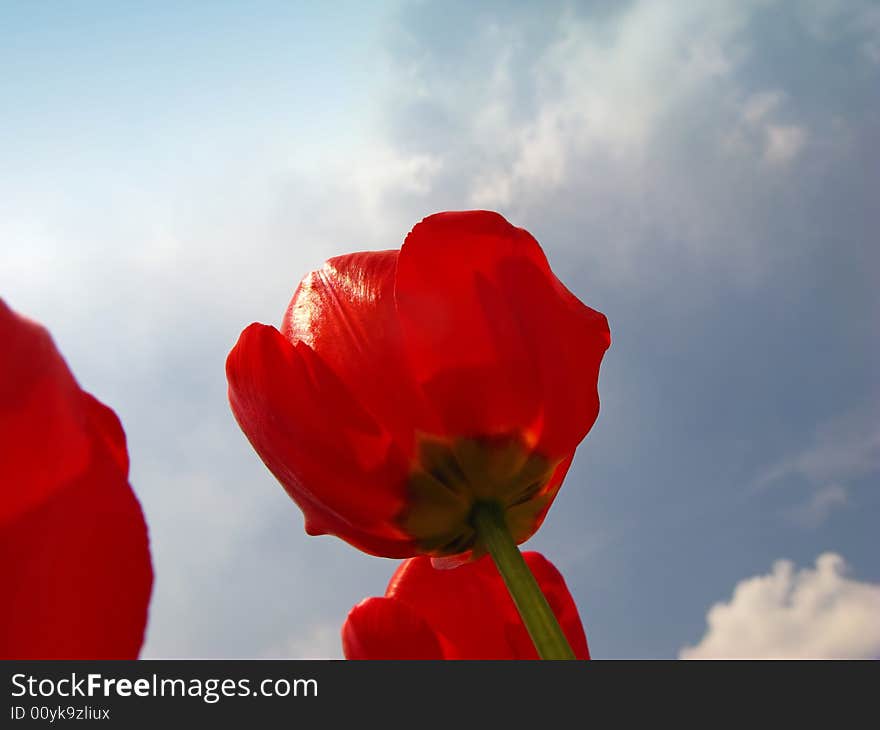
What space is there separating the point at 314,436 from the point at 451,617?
0.21m

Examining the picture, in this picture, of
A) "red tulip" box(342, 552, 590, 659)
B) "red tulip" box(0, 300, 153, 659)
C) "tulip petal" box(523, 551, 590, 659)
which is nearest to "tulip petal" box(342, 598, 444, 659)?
"red tulip" box(342, 552, 590, 659)

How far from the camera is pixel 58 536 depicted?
1.02ft

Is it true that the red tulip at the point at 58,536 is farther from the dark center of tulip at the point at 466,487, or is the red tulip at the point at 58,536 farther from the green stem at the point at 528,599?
the dark center of tulip at the point at 466,487

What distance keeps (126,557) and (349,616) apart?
0.43 meters

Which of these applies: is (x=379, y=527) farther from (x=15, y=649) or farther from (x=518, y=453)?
(x=15, y=649)

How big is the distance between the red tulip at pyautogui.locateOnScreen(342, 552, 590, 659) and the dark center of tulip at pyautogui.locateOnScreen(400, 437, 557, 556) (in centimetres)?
4

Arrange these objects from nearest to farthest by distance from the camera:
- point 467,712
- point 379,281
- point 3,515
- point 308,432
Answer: point 3,515 < point 467,712 < point 308,432 < point 379,281

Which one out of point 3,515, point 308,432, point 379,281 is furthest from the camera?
point 379,281

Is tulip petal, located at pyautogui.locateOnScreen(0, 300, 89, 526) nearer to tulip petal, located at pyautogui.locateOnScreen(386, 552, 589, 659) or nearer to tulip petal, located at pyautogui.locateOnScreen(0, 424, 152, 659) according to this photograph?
tulip petal, located at pyautogui.locateOnScreen(0, 424, 152, 659)

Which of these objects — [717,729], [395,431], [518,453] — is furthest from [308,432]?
[717,729]

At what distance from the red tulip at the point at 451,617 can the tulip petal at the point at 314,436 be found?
0.08m

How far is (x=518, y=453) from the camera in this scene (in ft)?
2.55

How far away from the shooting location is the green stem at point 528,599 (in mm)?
569

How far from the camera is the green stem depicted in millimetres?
569
